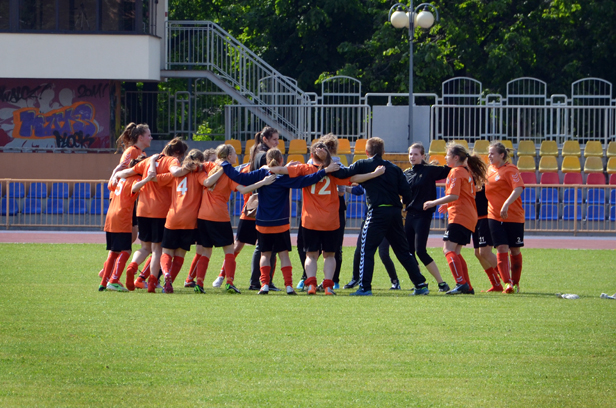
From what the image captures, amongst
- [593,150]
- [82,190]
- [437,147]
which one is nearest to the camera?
[82,190]

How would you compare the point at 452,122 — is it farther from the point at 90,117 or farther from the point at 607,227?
the point at 90,117

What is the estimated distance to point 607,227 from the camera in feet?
62.7

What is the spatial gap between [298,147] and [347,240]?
256 inches

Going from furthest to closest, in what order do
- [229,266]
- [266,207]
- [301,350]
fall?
[229,266], [266,207], [301,350]

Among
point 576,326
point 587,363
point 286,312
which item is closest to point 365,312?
point 286,312

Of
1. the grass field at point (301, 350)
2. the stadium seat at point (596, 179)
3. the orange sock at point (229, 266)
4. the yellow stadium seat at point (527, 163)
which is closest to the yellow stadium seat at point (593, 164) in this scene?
the stadium seat at point (596, 179)

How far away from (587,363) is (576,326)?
1427 mm

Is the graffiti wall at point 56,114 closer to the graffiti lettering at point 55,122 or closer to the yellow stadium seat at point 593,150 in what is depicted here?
the graffiti lettering at point 55,122

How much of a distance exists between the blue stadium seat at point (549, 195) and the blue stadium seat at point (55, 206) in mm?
11023

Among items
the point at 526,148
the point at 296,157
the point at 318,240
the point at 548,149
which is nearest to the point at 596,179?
the point at 548,149

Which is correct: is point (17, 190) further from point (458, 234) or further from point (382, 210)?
point (458, 234)

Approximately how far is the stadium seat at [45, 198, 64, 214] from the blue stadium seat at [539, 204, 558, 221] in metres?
11.0

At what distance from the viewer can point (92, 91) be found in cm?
2631

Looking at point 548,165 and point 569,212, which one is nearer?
point 569,212
